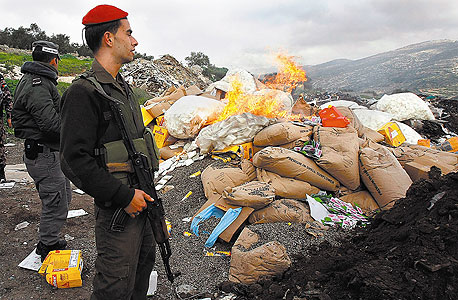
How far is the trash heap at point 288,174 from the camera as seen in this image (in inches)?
127

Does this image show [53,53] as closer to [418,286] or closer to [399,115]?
[418,286]

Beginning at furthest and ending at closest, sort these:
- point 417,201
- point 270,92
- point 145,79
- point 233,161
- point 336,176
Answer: point 145,79, point 270,92, point 233,161, point 336,176, point 417,201

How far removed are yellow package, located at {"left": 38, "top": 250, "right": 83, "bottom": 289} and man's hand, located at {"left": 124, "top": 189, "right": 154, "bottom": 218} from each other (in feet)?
4.55

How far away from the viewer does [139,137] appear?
1851mm

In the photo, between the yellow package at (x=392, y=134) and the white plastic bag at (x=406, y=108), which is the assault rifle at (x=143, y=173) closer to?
the yellow package at (x=392, y=134)

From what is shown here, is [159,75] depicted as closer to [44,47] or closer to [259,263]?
[44,47]

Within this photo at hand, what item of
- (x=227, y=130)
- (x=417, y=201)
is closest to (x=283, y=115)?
(x=227, y=130)

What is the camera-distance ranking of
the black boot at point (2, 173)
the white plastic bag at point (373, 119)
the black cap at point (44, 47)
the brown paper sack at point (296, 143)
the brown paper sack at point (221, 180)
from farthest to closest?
the white plastic bag at point (373, 119)
the black boot at point (2, 173)
the brown paper sack at point (296, 143)
the brown paper sack at point (221, 180)
the black cap at point (44, 47)

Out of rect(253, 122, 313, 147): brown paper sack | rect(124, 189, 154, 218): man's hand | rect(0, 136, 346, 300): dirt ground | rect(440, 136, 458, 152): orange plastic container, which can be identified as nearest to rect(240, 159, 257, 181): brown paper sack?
rect(253, 122, 313, 147): brown paper sack

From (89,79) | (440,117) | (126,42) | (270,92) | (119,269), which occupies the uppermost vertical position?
(126,42)

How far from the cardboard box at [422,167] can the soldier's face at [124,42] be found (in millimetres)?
3829

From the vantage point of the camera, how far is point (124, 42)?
1732mm

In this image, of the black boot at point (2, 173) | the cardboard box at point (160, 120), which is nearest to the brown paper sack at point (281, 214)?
the cardboard box at point (160, 120)

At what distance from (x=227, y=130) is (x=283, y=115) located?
146 cm
